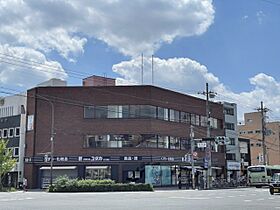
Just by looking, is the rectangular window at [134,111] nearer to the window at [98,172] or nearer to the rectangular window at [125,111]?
the rectangular window at [125,111]

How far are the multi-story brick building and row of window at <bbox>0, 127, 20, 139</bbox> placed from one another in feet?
13.1

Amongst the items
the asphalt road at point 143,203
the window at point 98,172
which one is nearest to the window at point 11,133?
the window at point 98,172

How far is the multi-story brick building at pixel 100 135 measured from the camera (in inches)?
2090

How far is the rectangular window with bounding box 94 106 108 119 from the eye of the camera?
54.1m

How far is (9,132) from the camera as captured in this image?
60406mm

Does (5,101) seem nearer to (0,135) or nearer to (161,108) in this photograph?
(0,135)

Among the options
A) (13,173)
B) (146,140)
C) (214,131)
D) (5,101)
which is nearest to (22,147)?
(13,173)

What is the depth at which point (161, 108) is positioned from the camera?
186 feet

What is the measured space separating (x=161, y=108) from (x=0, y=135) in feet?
76.3

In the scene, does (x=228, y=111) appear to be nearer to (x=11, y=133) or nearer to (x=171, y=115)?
(x=171, y=115)

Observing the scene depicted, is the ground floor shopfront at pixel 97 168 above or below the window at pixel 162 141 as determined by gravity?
below

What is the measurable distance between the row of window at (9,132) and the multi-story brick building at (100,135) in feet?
13.1

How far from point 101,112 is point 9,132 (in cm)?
1469

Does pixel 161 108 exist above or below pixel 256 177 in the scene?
above
